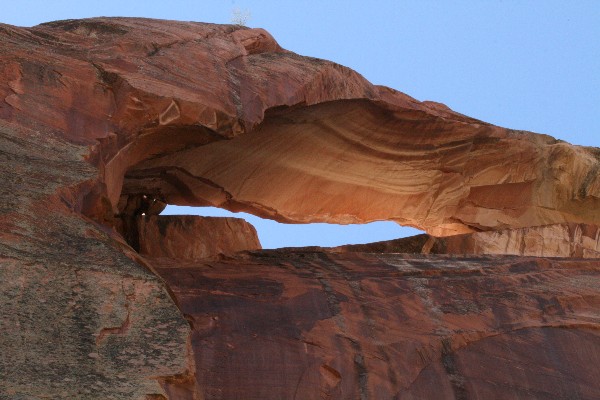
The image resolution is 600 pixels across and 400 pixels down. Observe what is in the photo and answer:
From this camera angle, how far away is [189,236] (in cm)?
1439

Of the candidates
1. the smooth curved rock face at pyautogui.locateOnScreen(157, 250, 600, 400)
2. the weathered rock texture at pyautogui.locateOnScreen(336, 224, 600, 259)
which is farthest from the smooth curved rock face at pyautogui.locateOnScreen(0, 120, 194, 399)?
the weathered rock texture at pyautogui.locateOnScreen(336, 224, 600, 259)

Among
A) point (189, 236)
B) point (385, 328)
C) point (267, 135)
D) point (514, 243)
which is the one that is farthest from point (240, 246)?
point (385, 328)

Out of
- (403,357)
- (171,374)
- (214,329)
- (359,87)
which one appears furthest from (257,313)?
(359,87)

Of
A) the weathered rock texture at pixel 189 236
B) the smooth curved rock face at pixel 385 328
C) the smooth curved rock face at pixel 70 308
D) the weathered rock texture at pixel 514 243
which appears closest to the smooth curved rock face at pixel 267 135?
the weathered rock texture at pixel 189 236

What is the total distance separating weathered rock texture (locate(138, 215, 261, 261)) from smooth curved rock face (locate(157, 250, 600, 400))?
2.73 metres

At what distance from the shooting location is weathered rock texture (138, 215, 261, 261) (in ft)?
46.1

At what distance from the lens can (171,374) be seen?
7027mm

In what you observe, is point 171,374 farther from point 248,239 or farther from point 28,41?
point 248,239

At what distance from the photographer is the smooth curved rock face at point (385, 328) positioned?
9211 millimetres

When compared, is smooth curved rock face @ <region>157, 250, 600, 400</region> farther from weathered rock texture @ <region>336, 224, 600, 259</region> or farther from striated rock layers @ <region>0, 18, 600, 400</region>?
weathered rock texture @ <region>336, 224, 600, 259</region>

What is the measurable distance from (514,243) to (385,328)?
197 inches

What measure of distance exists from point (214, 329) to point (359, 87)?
199 inches

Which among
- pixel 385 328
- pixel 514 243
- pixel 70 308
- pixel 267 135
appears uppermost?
pixel 267 135

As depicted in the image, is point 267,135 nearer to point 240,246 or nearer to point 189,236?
point 189,236
